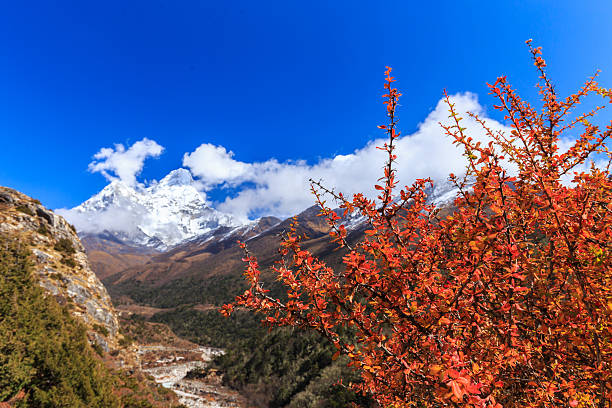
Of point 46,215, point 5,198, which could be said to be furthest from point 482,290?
point 5,198

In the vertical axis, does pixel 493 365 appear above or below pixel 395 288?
below

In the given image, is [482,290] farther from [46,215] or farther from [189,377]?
[189,377]

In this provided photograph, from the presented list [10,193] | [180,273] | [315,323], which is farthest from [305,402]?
[180,273]

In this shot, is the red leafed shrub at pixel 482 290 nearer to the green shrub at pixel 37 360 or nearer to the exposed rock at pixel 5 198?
the green shrub at pixel 37 360

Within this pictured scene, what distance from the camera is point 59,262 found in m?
21.2

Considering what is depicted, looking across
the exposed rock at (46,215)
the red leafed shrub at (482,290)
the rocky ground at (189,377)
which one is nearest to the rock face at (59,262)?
the exposed rock at (46,215)

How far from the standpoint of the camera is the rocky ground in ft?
85.6

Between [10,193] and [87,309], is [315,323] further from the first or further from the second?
[10,193]

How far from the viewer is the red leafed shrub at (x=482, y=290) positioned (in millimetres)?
2107

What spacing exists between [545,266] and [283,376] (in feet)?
96.7

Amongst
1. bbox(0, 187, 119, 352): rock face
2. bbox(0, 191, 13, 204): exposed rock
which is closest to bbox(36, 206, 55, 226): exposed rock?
bbox(0, 187, 119, 352): rock face

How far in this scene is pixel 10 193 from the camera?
2442 centimetres

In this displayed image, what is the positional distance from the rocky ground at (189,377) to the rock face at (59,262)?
4.99m

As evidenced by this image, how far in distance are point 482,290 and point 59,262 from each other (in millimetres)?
27952
